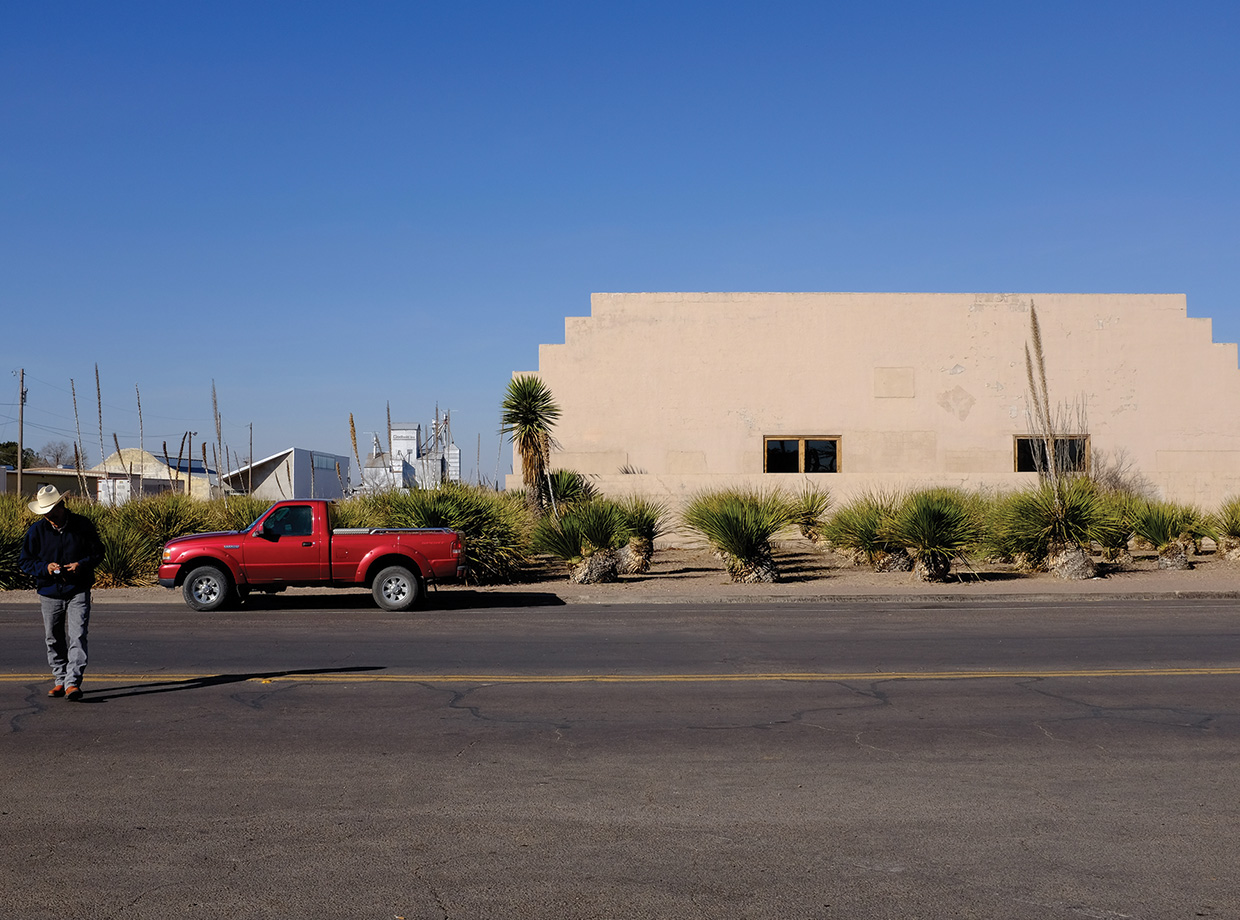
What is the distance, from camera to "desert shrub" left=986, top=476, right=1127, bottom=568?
75.1 feet

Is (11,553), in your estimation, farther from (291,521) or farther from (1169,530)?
(1169,530)

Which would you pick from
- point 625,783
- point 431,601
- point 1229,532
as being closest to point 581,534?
point 431,601

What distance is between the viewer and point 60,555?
9797 millimetres

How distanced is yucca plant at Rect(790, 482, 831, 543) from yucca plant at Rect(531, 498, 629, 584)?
7.89 m

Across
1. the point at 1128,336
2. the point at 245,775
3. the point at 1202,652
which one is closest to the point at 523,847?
the point at 245,775

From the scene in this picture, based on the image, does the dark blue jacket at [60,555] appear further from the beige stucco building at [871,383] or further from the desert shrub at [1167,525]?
the beige stucco building at [871,383]

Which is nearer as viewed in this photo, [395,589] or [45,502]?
[45,502]

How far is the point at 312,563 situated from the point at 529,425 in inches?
398

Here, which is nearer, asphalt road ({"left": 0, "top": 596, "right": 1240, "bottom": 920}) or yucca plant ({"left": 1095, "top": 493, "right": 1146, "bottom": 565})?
asphalt road ({"left": 0, "top": 596, "right": 1240, "bottom": 920})

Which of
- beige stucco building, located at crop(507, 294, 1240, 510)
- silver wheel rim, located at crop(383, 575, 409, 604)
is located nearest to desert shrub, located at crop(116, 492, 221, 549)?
silver wheel rim, located at crop(383, 575, 409, 604)

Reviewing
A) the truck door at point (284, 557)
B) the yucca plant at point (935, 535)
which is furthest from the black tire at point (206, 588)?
the yucca plant at point (935, 535)

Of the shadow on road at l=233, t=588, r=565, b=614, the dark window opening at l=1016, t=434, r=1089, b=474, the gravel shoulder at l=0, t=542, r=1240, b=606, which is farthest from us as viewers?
the dark window opening at l=1016, t=434, r=1089, b=474

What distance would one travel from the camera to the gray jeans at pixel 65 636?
9633 millimetres

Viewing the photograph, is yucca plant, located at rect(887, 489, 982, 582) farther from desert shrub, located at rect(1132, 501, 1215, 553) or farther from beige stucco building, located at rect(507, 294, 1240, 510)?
beige stucco building, located at rect(507, 294, 1240, 510)
